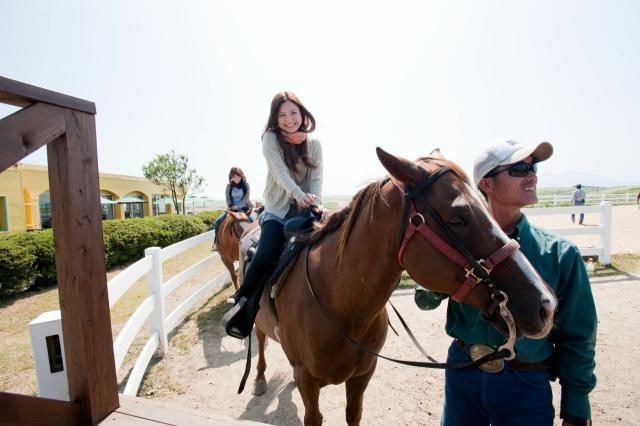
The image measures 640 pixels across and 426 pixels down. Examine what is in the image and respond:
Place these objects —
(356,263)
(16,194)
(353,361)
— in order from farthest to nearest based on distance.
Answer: (16,194) → (353,361) → (356,263)

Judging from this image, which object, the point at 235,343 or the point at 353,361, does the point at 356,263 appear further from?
the point at 235,343

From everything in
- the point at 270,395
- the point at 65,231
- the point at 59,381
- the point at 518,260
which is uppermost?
the point at 65,231

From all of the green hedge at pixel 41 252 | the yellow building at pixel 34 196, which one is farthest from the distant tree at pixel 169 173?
the green hedge at pixel 41 252

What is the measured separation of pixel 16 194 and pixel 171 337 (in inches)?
782

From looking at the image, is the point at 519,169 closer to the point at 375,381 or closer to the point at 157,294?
the point at 375,381

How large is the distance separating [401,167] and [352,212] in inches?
21.9

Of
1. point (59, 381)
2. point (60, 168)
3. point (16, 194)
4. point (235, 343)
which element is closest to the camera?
point (60, 168)

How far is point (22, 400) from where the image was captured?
1.19 metres

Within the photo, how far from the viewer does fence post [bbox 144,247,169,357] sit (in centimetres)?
448

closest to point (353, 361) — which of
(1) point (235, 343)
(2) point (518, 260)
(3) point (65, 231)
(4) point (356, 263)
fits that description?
(4) point (356, 263)

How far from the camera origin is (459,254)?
1.42m

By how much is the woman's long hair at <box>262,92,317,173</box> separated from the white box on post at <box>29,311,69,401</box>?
197 cm

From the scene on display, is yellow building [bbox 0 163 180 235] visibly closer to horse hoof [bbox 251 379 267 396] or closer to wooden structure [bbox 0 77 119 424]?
horse hoof [bbox 251 379 267 396]

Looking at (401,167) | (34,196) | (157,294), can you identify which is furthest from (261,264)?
(34,196)
